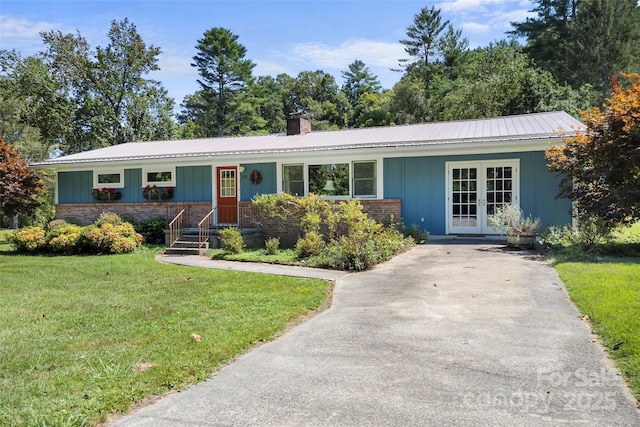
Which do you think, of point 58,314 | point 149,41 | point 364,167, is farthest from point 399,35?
point 58,314

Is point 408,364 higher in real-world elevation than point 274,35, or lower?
lower

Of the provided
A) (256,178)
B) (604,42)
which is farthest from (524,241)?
(604,42)

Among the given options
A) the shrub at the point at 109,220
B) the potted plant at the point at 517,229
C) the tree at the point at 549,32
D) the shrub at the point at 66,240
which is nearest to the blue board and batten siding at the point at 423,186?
the potted plant at the point at 517,229

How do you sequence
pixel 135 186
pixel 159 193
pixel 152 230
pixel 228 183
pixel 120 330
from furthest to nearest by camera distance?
pixel 135 186 → pixel 159 193 → pixel 228 183 → pixel 152 230 → pixel 120 330

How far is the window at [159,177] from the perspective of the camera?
50.9ft

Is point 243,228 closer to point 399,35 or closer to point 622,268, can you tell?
point 622,268

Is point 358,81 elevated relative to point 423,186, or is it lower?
elevated

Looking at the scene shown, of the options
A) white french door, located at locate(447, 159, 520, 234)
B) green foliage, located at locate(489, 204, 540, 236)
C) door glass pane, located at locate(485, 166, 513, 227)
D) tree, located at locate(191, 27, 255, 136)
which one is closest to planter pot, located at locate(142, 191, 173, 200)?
white french door, located at locate(447, 159, 520, 234)

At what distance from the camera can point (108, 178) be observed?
53.6 feet

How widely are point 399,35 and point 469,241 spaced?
3257 centimetres

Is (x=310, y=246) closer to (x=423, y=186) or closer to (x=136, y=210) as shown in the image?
(x=423, y=186)

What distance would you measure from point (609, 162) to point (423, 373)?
24.0ft

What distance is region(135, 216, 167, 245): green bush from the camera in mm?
14453

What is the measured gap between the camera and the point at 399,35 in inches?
1563
